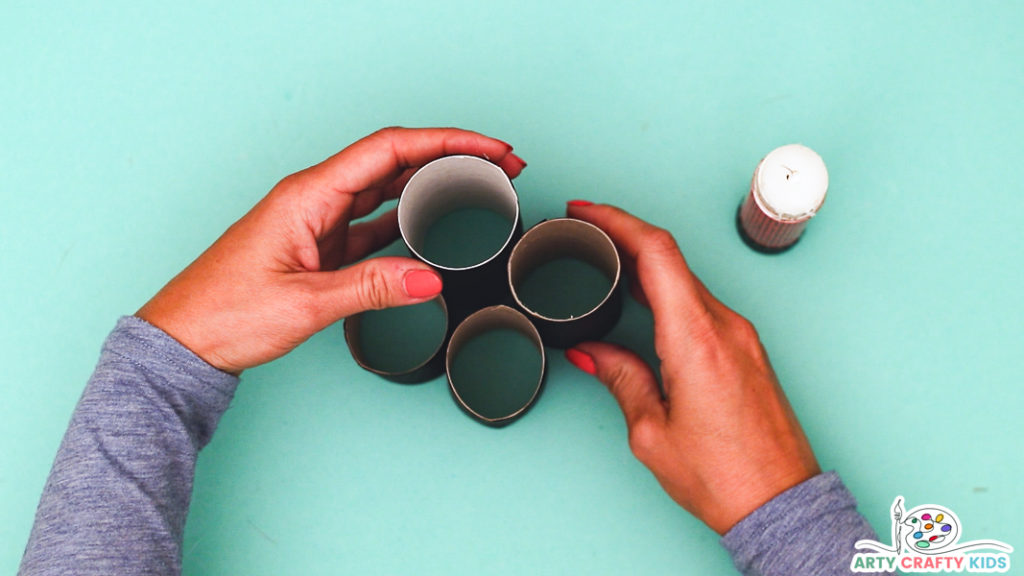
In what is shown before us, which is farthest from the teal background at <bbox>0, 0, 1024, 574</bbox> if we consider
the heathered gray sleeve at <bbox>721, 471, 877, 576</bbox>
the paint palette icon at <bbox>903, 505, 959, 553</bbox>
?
the heathered gray sleeve at <bbox>721, 471, 877, 576</bbox>

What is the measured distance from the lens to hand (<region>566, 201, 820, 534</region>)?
66 cm

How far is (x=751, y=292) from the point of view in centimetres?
83

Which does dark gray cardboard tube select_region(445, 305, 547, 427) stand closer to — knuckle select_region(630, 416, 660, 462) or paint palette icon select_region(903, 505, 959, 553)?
knuckle select_region(630, 416, 660, 462)

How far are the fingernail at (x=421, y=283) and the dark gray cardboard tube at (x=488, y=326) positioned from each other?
10cm

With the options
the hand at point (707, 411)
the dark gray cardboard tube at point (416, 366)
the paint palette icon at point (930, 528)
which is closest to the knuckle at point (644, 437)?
the hand at point (707, 411)

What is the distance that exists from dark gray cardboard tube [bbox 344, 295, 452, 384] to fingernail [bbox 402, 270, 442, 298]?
11 cm

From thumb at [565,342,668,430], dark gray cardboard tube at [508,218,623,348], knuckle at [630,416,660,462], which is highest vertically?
dark gray cardboard tube at [508,218,623,348]

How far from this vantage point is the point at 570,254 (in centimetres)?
82

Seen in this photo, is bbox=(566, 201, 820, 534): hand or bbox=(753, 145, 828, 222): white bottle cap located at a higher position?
bbox=(753, 145, 828, 222): white bottle cap

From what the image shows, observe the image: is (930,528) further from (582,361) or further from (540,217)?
(540,217)

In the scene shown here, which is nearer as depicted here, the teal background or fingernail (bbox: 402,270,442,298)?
fingernail (bbox: 402,270,442,298)

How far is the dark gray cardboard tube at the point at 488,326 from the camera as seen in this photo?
0.73 metres

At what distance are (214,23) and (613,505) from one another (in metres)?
0.88

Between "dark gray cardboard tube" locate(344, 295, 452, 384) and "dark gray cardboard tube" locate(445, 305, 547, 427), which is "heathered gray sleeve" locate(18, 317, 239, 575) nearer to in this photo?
"dark gray cardboard tube" locate(344, 295, 452, 384)
